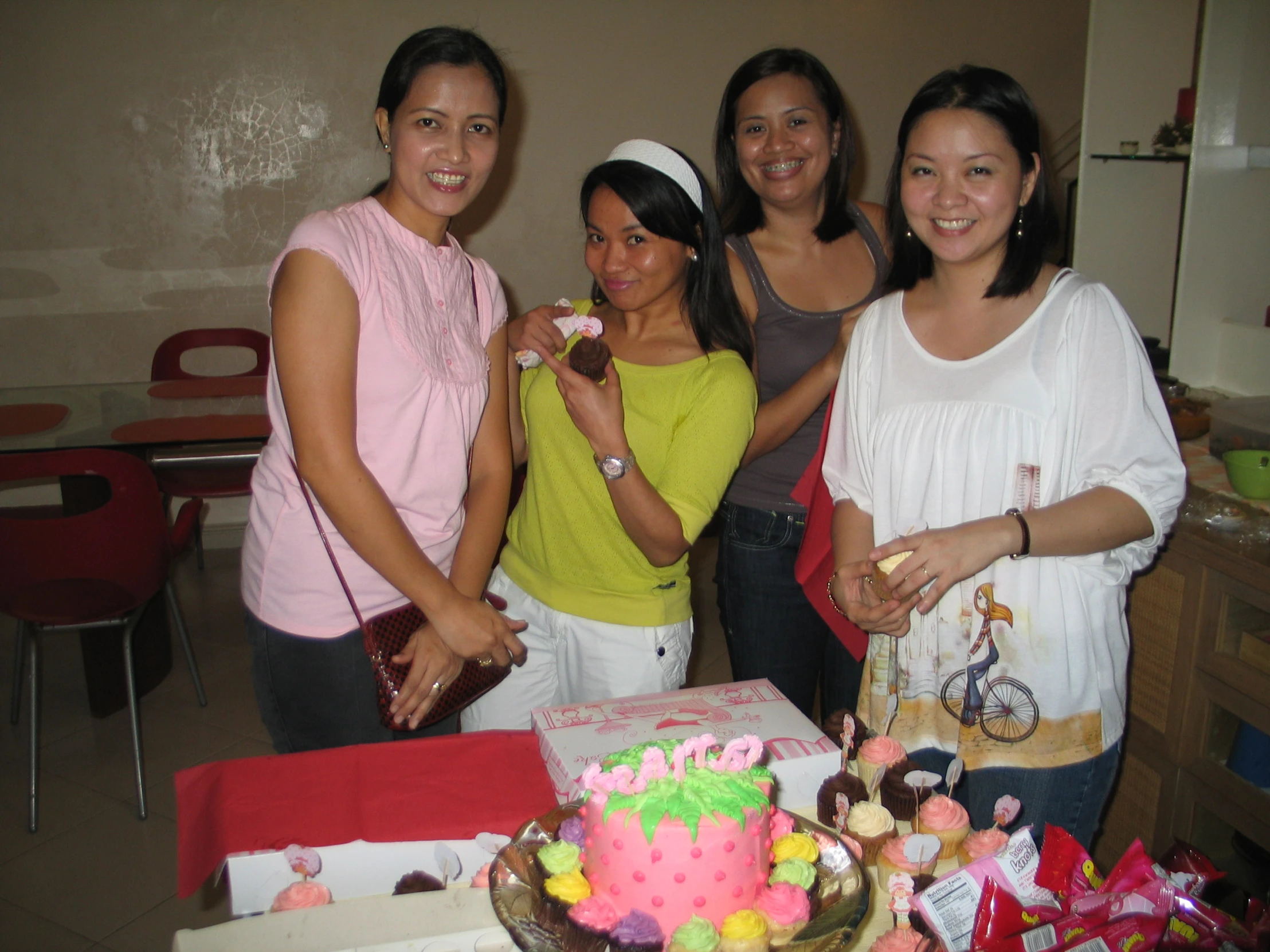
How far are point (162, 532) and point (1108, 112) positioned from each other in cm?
322

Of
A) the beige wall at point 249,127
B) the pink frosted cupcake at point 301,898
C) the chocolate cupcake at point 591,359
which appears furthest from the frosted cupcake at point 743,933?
the beige wall at point 249,127

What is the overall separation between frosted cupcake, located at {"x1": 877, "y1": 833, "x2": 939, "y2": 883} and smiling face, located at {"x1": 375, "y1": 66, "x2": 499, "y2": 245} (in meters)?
1.11

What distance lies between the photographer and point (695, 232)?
5.69 ft

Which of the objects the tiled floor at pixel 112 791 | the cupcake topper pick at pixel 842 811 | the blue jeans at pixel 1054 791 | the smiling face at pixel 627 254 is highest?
the smiling face at pixel 627 254

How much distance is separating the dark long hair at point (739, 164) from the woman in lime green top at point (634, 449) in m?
0.29

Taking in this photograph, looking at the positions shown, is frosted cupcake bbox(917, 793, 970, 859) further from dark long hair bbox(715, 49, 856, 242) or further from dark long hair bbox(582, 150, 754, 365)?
dark long hair bbox(715, 49, 856, 242)

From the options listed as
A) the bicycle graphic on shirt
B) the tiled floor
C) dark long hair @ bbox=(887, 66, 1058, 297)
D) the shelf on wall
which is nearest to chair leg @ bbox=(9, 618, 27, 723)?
the tiled floor

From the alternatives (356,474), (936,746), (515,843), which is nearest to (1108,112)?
(936,746)

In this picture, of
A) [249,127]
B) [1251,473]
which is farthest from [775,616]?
[249,127]

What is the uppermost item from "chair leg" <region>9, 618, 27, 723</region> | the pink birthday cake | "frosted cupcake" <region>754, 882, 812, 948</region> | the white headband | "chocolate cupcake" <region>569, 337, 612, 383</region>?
the white headband

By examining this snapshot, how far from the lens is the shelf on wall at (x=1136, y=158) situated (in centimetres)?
307

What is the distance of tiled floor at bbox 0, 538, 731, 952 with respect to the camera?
238cm

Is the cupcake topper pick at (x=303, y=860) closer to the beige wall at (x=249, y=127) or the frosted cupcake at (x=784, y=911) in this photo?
the frosted cupcake at (x=784, y=911)

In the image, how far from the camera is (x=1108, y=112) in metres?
3.10
